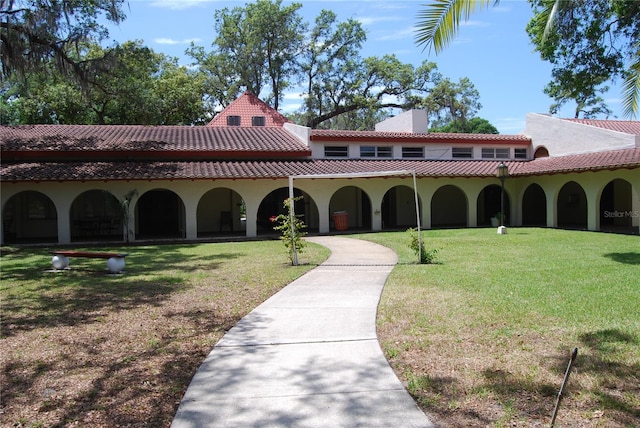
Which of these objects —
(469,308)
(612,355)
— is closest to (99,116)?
(469,308)

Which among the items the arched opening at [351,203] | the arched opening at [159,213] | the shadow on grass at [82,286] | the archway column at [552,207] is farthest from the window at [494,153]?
the shadow on grass at [82,286]

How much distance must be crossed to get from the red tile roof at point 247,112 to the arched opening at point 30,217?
596 inches

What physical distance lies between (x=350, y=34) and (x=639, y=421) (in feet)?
144

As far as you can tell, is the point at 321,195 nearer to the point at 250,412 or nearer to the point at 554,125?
the point at 554,125

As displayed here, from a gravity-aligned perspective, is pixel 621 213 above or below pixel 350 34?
below

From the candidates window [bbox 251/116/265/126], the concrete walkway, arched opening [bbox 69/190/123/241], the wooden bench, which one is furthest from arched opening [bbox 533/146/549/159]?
the wooden bench

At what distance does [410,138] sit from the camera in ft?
80.0

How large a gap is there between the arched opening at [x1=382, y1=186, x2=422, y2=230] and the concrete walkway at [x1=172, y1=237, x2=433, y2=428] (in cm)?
1810

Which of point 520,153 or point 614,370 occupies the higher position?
point 520,153

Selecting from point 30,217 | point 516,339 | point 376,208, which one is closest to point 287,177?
point 376,208

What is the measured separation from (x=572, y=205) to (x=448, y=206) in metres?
6.25

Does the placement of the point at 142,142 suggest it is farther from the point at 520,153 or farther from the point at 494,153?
the point at 520,153

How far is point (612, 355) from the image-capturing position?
501cm

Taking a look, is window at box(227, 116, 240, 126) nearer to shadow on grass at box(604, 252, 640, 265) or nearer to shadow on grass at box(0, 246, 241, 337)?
shadow on grass at box(0, 246, 241, 337)
